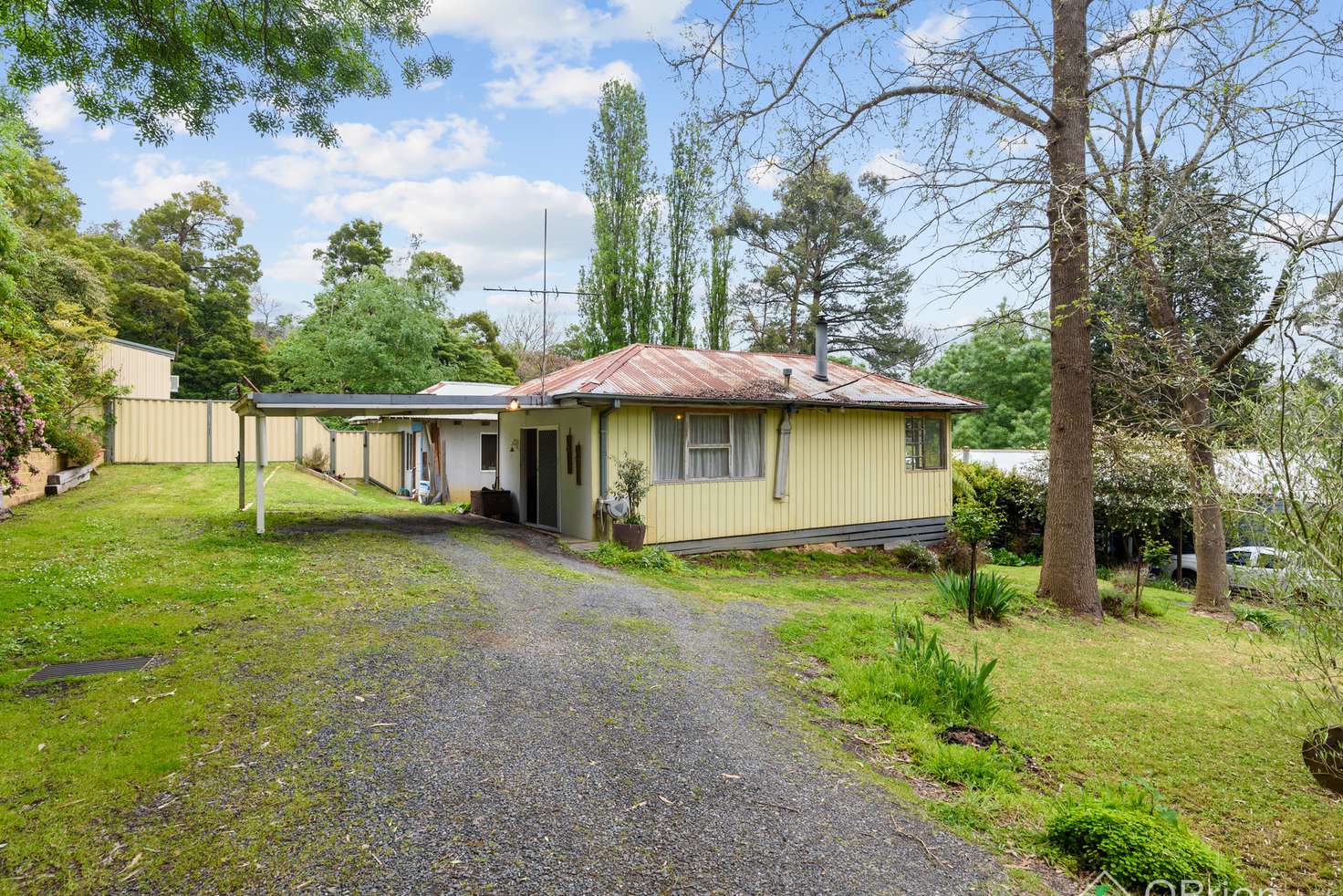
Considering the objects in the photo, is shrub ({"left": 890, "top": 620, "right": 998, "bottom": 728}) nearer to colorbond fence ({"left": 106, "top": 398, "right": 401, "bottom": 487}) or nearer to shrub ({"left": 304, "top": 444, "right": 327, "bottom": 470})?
colorbond fence ({"left": 106, "top": 398, "right": 401, "bottom": 487})

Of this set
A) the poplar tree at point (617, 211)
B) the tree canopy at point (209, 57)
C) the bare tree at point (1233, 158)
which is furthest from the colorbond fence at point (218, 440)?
the bare tree at point (1233, 158)

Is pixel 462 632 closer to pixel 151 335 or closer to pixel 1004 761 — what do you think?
pixel 1004 761

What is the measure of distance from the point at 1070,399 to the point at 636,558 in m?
6.13

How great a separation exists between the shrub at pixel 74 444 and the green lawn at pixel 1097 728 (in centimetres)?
1302

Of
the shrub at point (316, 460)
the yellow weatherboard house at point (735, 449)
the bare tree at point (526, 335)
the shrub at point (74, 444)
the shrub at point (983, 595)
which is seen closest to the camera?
the shrub at point (983, 595)

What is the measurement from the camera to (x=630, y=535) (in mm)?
10227

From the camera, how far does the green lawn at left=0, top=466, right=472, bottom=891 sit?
2.61 meters

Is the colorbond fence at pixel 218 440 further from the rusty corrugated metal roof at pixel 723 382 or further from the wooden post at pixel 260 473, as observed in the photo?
the rusty corrugated metal roof at pixel 723 382

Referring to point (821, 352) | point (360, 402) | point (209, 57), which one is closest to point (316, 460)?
point (360, 402)

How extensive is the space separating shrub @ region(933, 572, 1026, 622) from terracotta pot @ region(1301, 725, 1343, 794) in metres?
3.65

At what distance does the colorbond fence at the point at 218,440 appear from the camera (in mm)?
16469

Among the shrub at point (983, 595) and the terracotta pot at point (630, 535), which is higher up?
the terracotta pot at point (630, 535)

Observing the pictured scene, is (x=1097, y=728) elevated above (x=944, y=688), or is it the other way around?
(x=944, y=688)

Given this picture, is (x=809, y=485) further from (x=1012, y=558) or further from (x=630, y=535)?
(x=1012, y=558)
